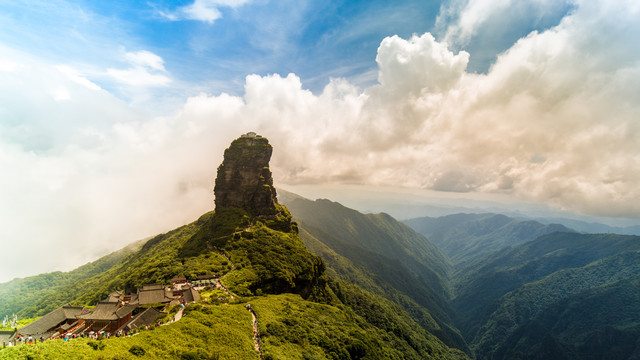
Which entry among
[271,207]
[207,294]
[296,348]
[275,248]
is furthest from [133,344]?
[271,207]

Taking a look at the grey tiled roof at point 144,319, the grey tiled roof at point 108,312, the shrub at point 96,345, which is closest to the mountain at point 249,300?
the shrub at point 96,345

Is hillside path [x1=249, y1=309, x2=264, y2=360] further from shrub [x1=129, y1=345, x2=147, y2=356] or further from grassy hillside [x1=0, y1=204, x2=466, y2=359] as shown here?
shrub [x1=129, y1=345, x2=147, y2=356]

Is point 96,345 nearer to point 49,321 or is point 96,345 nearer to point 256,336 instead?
point 256,336

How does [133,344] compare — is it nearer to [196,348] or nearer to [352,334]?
[196,348]

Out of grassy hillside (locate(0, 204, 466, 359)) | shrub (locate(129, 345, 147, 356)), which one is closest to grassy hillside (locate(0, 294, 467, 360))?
shrub (locate(129, 345, 147, 356))

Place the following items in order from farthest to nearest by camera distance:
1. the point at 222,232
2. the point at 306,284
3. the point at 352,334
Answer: the point at 222,232, the point at 306,284, the point at 352,334

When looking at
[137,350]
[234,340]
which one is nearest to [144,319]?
[137,350]
